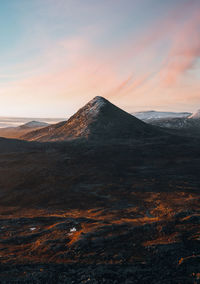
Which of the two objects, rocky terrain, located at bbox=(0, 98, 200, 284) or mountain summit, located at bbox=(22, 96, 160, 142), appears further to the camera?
mountain summit, located at bbox=(22, 96, 160, 142)

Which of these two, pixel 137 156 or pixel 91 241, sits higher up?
pixel 137 156

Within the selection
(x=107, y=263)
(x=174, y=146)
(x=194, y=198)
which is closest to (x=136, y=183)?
(x=194, y=198)

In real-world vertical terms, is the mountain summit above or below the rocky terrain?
above

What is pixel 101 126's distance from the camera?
6700 cm

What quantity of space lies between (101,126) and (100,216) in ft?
161

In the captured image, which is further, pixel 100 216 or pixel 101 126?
pixel 101 126

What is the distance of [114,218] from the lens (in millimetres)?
18547

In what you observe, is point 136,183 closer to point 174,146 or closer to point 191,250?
point 191,250

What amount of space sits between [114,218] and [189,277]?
821cm

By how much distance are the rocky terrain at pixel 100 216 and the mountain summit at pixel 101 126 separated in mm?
16519

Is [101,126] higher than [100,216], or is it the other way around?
[101,126]

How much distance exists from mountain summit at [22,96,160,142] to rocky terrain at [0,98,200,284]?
1652 centimetres

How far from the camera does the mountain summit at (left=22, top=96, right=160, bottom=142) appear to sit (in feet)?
205

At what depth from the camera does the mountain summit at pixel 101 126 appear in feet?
205
